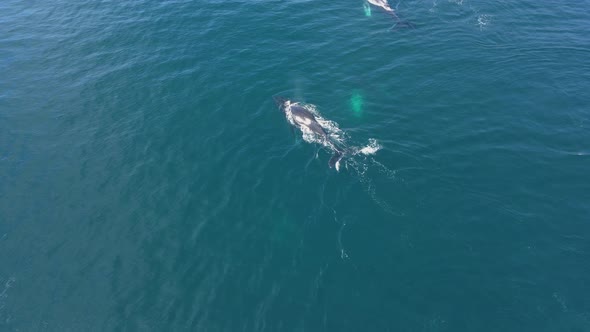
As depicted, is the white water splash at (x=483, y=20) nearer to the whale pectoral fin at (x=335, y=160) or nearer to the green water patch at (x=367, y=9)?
the green water patch at (x=367, y=9)

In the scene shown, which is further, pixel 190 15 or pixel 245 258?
pixel 190 15

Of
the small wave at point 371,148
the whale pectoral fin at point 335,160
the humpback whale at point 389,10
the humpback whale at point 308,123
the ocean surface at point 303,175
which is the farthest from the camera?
the humpback whale at point 389,10

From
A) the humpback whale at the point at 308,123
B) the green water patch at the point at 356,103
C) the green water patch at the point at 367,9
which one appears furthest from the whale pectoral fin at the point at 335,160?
the green water patch at the point at 367,9

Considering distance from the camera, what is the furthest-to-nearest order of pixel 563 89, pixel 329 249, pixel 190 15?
pixel 190 15, pixel 563 89, pixel 329 249

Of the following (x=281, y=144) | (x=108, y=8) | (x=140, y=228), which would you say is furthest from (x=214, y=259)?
(x=108, y=8)

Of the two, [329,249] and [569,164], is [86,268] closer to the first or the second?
[329,249]

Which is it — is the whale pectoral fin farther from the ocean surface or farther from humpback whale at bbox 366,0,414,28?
humpback whale at bbox 366,0,414,28
